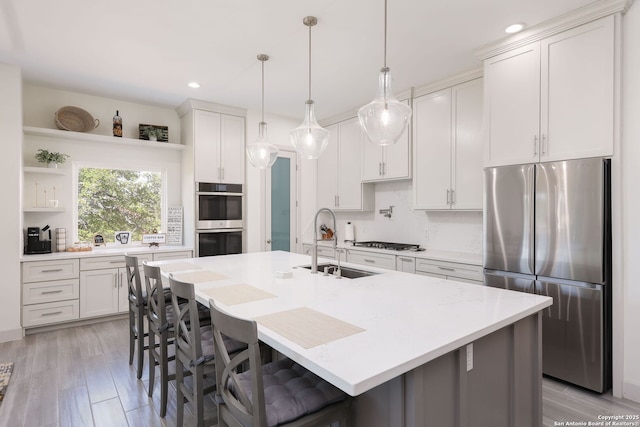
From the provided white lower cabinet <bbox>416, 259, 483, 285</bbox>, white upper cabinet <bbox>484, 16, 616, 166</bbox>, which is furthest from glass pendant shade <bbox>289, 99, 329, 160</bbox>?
white lower cabinet <bbox>416, 259, 483, 285</bbox>

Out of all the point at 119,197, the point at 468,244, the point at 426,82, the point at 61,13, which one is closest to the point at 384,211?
the point at 468,244

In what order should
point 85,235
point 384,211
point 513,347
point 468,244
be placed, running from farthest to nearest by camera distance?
point 384,211 → point 85,235 → point 468,244 → point 513,347

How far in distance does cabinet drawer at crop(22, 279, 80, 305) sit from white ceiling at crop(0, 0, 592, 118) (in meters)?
2.20

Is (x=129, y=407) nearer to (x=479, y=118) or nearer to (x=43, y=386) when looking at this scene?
(x=43, y=386)

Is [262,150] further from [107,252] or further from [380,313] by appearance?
[107,252]

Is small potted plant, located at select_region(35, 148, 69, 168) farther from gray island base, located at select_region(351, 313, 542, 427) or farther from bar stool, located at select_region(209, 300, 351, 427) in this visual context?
gray island base, located at select_region(351, 313, 542, 427)

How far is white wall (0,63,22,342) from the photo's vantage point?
3.42 meters

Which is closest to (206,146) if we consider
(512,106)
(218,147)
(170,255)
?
(218,147)

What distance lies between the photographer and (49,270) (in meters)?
3.71

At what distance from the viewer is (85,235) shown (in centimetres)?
441

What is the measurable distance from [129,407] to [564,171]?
3421 millimetres

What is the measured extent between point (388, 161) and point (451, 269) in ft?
5.23

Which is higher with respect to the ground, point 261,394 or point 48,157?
point 48,157

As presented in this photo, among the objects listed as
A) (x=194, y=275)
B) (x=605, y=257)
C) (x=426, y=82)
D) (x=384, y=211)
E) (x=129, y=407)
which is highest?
(x=426, y=82)
